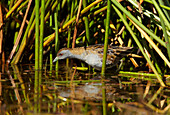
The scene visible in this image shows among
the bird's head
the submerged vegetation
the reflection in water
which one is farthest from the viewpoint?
the bird's head

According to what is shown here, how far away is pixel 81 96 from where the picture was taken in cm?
325

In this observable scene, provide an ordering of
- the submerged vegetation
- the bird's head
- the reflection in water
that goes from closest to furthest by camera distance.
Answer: the reflection in water
the submerged vegetation
the bird's head

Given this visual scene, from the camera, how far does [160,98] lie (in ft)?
10.7

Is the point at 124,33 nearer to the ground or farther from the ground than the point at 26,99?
farther from the ground

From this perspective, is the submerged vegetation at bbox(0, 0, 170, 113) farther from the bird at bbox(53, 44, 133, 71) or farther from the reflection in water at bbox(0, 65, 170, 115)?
the reflection in water at bbox(0, 65, 170, 115)

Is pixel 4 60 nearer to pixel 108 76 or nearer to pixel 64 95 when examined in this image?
pixel 108 76

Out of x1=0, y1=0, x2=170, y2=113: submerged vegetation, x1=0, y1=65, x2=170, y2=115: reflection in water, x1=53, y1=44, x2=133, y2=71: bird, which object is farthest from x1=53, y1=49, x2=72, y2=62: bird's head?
x1=0, y1=65, x2=170, y2=115: reflection in water

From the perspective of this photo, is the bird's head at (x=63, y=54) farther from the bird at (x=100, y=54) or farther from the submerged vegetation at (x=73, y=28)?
the bird at (x=100, y=54)

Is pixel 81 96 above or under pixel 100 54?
under

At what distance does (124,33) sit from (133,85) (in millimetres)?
1921

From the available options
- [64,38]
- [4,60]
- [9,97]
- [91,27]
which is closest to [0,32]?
[4,60]

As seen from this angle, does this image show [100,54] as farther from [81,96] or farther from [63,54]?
[81,96]

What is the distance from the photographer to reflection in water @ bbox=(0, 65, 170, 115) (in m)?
2.79

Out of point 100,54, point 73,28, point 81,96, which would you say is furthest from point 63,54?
point 81,96
